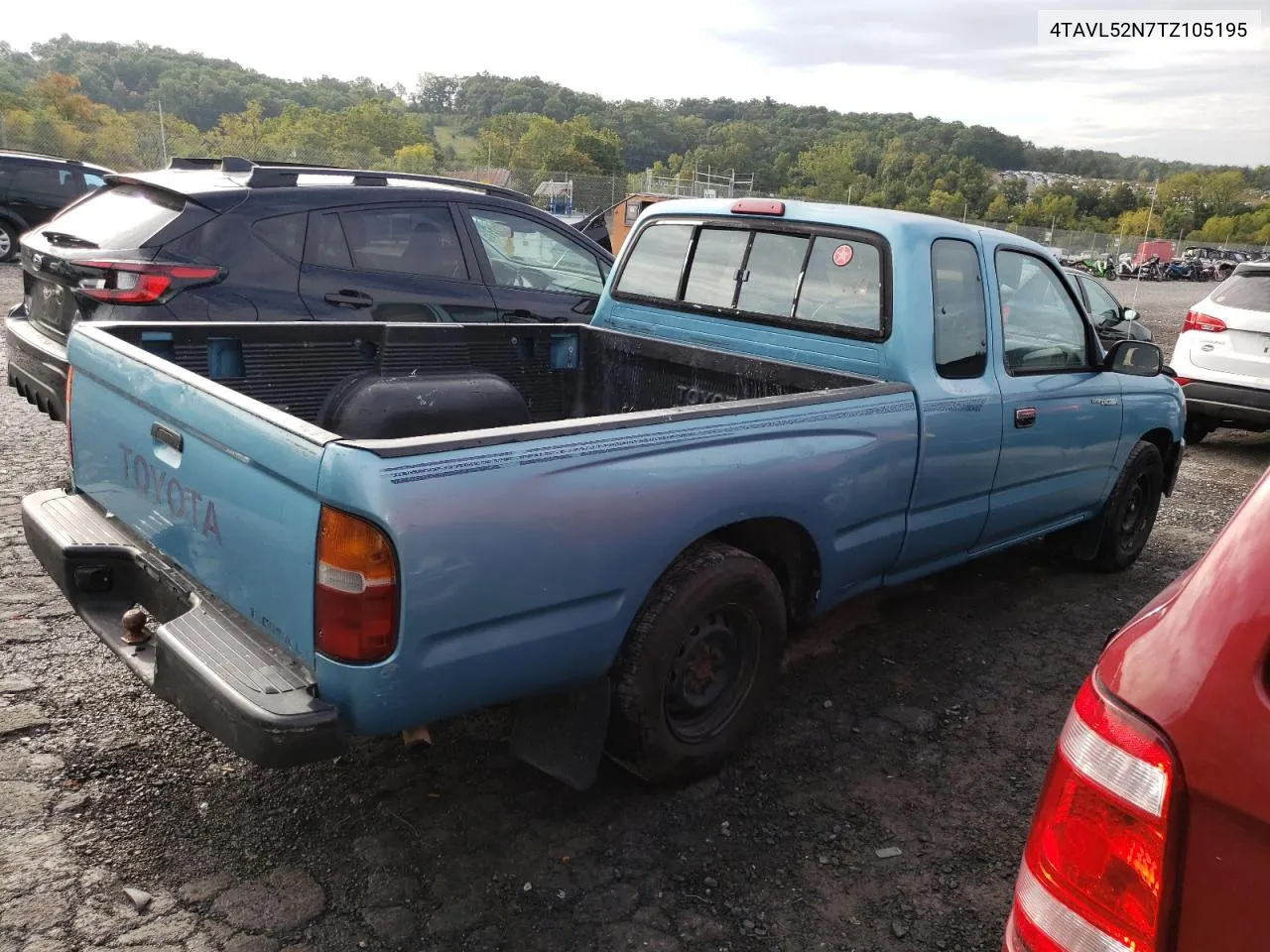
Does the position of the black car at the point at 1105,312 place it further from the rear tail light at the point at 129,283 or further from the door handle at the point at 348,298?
the rear tail light at the point at 129,283

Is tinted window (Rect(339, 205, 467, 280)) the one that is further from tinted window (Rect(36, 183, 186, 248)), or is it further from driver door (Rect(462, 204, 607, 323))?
tinted window (Rect(36, 183, 186, 248))

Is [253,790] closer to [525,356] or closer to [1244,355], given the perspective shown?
[525,356]

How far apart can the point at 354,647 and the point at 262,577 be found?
1.20 feet

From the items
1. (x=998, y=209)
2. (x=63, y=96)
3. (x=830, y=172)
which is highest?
(x=830, y=172)

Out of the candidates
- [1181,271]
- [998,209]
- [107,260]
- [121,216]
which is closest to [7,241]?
[121,216]

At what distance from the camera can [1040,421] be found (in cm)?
422

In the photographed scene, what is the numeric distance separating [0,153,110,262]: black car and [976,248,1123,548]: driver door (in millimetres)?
15033

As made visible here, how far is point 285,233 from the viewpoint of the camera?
5.38 meters

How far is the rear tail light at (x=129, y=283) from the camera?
194 inches

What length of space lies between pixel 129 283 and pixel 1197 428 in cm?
895

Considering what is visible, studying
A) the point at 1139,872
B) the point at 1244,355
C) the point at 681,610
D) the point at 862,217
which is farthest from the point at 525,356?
the point at 1244,355

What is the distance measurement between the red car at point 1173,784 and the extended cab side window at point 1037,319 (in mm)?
2996

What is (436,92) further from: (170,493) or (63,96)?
(170,493)

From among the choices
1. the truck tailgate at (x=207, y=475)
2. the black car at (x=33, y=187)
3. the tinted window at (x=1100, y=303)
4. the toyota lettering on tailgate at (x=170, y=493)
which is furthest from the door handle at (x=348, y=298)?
the black car at (x=33, y=187)
